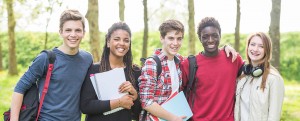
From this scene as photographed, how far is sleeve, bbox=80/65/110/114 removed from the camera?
12.2 feet

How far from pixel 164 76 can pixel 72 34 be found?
0.97 m

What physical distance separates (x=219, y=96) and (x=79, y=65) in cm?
144

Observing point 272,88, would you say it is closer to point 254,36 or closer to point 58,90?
point 254,36

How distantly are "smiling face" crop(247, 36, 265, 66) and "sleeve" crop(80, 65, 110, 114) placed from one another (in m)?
1.53

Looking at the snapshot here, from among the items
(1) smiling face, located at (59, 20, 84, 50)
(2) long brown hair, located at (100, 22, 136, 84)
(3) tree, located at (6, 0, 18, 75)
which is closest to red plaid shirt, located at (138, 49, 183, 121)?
(2) long brown hair, located at (100, 22, 136, 84)

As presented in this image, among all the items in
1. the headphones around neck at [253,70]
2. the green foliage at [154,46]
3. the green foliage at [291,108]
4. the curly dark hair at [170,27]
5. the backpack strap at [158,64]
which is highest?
the curly dark hair at [170,27]

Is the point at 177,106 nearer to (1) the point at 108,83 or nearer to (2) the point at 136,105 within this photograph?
(2) the point at 136,105

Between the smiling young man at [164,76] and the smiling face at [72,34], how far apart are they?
697 millimetres

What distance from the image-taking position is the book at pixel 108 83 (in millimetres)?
3779

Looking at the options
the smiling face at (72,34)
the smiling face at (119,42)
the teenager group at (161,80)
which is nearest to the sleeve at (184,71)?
the teenager group at (161,80)

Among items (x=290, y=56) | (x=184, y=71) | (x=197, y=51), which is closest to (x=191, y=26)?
(x=290, y=56)

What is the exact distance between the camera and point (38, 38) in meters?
22.9

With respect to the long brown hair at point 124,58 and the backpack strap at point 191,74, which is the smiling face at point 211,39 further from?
the long brown hair at point 124,58

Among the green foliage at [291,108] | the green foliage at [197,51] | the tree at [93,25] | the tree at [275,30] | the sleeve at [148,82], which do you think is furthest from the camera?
the green foliage at [197,51]
